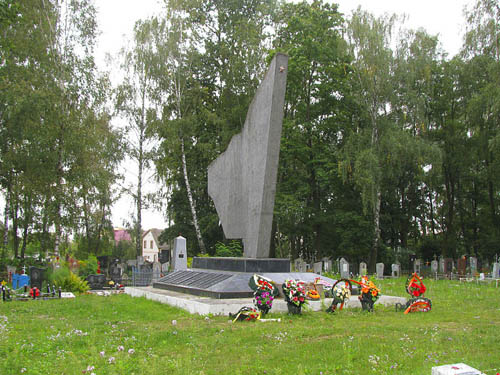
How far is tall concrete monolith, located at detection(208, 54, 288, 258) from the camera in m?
11.0

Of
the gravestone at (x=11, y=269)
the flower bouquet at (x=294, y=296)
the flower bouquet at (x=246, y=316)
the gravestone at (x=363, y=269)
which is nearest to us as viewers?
the flower bouquet at (x=246, y=316)

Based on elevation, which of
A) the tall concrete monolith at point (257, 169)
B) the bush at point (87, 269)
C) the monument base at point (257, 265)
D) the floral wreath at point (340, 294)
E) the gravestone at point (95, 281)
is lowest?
the gravestone at point (95, 281)

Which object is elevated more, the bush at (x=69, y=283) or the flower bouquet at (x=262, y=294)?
the flower bouquet at (x=262, y=294)

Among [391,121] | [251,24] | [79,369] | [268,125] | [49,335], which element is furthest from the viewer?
[251,24]

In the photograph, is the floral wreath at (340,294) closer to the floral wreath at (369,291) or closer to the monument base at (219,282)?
the floral wreath at (369,291)

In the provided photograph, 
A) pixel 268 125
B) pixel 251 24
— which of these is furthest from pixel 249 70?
pixel 268 125

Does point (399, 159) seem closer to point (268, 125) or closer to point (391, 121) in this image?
point (391, 121)

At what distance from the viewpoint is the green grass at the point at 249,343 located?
477 cm

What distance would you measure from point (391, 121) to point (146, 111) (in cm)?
1385

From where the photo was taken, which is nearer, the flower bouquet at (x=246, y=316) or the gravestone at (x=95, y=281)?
the flower bouquet at (x=246, y=316)

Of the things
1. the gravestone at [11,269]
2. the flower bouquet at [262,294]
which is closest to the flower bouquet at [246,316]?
the flower bouquet at [262,294]

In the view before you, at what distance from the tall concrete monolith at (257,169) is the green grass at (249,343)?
309 cm

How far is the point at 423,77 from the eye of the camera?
88.8 ft

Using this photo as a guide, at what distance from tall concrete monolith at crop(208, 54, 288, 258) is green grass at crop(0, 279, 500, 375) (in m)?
3.09
